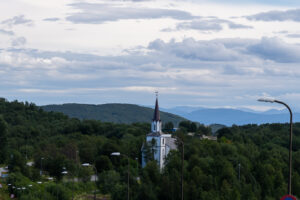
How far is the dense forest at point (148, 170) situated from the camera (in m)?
64.7

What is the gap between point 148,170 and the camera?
241 ft

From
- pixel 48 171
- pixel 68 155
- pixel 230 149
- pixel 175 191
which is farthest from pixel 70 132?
pixel 175 191

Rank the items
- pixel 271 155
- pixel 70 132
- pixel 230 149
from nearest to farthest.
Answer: pixel 271 155, pixel 230 149, pixel 70 132

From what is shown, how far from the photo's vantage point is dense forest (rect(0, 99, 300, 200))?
212ft

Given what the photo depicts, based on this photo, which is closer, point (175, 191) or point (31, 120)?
point (175, 191)

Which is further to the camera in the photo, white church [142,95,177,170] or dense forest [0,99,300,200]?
white church [142,95,177,170]

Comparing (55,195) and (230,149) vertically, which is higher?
(230,149)

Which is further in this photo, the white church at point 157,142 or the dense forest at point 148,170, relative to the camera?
the white church at point 157,142

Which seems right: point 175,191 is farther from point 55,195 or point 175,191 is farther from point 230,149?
point 230,149

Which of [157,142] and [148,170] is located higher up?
[157,142]

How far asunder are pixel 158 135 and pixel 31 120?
8764cm

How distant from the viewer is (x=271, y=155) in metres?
86.4

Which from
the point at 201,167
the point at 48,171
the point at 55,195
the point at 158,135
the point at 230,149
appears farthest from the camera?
the point at 158,135

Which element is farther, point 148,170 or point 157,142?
point 157,142
